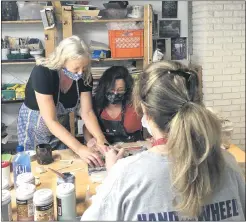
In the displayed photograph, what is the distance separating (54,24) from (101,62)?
543 mm

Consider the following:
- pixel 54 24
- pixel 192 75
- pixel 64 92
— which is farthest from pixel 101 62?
pixel 192 75

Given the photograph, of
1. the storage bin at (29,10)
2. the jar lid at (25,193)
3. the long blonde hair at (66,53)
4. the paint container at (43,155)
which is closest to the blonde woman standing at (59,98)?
the long blonde hair at (66,53)

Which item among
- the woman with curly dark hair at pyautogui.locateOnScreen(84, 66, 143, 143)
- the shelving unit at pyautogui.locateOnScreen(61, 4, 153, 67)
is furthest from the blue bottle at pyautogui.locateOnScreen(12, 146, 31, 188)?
the shelving unit at pyautogui.locateOnScreen(61, 4, 153, 67)

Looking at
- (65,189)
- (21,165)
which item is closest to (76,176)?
(21,165)

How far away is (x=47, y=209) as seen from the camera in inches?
34.6

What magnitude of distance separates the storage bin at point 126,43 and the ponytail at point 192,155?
2.01 metres

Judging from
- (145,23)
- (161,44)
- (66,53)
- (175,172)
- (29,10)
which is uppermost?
(29,10)

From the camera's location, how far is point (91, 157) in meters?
1.34

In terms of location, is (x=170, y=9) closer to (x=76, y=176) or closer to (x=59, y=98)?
(x=59, y=98)

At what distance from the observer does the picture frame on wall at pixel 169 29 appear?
116 inches

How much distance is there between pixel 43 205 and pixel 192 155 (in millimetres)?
445

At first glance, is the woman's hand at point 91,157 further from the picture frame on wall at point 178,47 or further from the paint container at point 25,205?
the picture frame on wall at point 178,47

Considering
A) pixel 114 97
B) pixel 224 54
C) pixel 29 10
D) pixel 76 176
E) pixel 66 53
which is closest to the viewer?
pixel 76 176

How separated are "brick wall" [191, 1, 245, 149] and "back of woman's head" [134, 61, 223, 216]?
144 centimetres
